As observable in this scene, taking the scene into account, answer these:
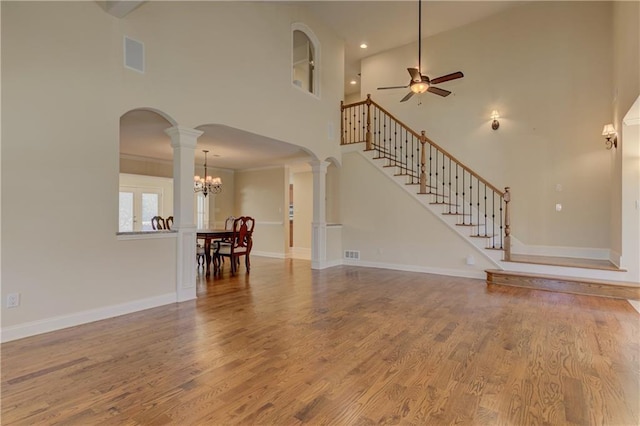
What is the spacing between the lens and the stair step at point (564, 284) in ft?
14.5

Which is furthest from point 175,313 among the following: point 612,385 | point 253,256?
point 253,256

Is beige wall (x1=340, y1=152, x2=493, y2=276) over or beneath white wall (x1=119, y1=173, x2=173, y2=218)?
beneath

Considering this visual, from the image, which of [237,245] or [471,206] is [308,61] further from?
[471,206]

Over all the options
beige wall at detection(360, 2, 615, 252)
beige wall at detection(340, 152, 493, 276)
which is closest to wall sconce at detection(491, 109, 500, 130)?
beige wall at detection(360, 2, 615, 252)

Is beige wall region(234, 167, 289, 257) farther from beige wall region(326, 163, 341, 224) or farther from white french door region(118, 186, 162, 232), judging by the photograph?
white french door region(118, 186, 162, 232)

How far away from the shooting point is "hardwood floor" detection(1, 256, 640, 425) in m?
1.87

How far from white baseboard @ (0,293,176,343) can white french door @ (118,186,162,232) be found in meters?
4.72

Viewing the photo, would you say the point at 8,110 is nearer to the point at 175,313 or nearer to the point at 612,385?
the point at 175,313

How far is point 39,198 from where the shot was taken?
120 inches

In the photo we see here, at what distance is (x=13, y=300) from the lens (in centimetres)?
293

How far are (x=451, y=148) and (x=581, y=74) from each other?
8.10 ft

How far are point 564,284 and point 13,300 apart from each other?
6711 millimetres

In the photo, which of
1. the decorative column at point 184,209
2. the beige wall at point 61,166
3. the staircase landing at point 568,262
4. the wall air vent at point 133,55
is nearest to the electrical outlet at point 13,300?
the beige wall at point 61,166

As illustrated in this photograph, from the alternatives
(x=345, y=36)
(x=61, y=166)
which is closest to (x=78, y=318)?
(x=61, y=166)
